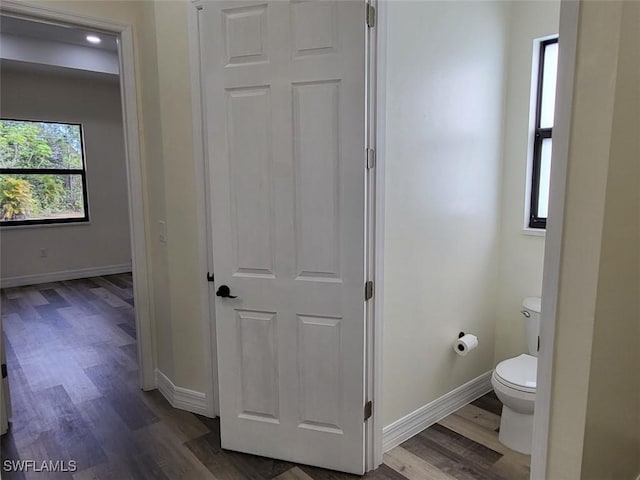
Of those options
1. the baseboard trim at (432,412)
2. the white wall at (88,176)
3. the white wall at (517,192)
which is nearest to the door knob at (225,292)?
the baseboard trim at (432,412)

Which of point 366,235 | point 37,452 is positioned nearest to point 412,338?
point 366,235

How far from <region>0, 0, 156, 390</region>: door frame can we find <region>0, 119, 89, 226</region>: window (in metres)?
4.00

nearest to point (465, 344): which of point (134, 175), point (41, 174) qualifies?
point (134, 175)

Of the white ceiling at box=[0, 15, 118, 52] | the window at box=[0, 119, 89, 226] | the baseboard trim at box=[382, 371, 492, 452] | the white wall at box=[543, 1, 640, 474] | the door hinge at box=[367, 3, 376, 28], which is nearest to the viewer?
the white wall at box=[543, 1, 640, 474]

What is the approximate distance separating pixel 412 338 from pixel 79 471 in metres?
1.79

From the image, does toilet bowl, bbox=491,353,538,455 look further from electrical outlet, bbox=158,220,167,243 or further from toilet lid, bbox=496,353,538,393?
electrical outlet, bbox=158,220,167,243

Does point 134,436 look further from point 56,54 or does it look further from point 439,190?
point 56,54

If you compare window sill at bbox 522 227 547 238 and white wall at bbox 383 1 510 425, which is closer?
white wall at bbox 383 1 510 425

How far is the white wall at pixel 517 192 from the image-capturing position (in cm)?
255

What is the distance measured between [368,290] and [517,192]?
143cm

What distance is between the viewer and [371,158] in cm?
181

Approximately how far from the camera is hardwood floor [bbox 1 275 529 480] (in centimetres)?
A: 199

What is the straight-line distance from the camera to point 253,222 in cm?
194

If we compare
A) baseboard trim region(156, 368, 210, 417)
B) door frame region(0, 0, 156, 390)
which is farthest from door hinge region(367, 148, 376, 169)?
baseboard trim region(156, 368, 210, 417)
